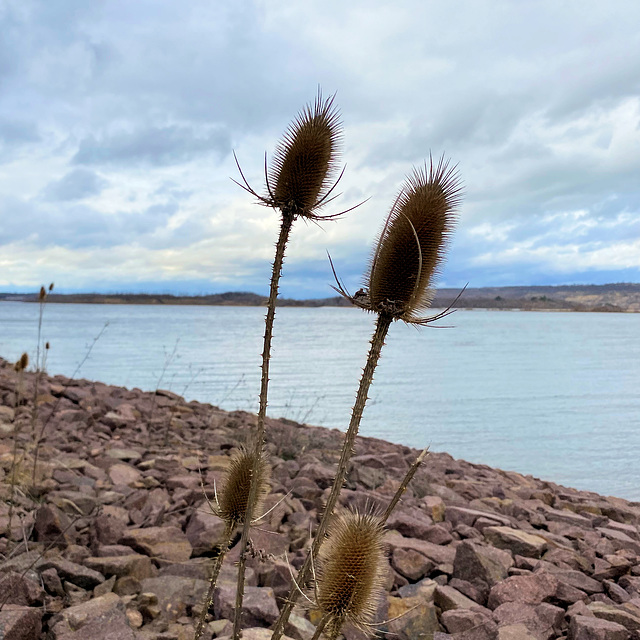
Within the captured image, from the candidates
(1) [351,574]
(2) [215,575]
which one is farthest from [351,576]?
(2) [215,575]

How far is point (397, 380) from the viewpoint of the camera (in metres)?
20.0

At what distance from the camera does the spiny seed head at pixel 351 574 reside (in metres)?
2.29

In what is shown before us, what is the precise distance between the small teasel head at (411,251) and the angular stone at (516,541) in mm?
3561

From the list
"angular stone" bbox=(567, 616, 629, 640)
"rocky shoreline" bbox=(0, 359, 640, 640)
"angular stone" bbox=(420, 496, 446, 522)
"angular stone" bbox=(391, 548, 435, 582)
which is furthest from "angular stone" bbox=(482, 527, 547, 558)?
"angular stone" bbox=(567, 616, 629, 640)

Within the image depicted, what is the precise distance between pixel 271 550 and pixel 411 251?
3288mm

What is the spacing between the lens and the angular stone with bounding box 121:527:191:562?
472 centimetres

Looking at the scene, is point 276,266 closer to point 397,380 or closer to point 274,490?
point 274,490

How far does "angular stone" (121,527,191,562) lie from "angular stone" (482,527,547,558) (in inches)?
105

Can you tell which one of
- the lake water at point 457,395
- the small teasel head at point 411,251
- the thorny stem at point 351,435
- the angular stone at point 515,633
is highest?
the small teasel head at point 411,251

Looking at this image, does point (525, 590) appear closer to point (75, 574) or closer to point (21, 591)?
point (75, 574)

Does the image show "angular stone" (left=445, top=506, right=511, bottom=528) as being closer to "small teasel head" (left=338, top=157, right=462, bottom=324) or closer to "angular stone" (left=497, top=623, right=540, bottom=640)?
"angular stone" (left=497, top=623, right=540, bottom=640)

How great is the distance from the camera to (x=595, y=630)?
3.72 metres

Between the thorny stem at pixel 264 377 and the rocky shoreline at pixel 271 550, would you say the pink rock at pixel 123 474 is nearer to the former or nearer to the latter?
the rocky shoreline at pixel 271 550

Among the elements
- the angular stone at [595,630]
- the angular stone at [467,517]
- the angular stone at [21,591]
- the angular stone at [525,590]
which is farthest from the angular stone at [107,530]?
the angular stone at [595,630]
